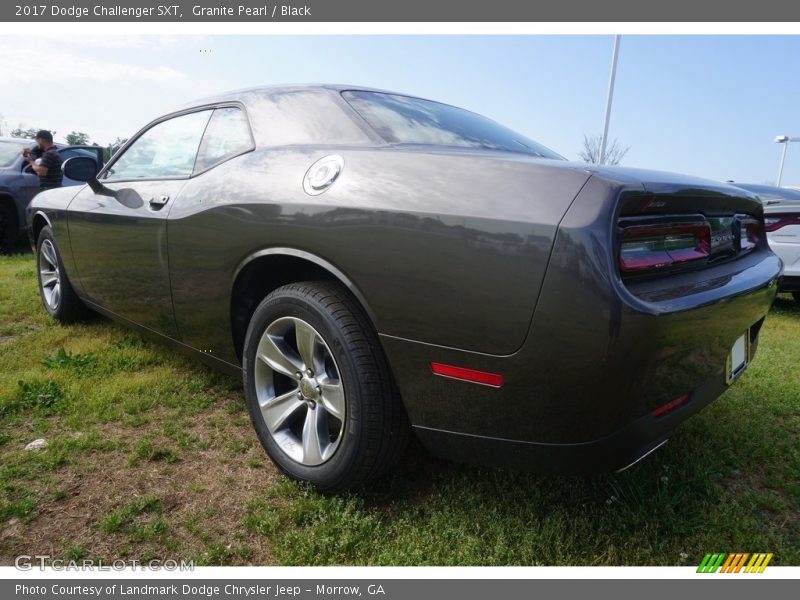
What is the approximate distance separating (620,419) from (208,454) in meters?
1.73

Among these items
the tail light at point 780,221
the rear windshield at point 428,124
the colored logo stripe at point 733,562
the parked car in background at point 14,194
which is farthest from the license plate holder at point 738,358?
the parked car in background at point 14,194

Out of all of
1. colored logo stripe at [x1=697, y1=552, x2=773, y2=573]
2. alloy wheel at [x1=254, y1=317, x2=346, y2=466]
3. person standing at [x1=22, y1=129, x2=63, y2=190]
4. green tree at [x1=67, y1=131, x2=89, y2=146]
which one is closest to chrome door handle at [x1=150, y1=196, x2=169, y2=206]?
alloy wheel at [x1=254, y1=317, x2=346, y2=466]

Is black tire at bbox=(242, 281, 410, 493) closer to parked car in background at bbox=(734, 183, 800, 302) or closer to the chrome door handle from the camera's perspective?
the chrome door handle

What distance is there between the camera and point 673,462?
7.29 ft

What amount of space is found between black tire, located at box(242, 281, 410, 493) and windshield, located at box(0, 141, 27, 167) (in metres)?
7.28

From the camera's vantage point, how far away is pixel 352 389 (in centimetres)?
177

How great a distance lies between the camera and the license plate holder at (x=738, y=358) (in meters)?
1.86

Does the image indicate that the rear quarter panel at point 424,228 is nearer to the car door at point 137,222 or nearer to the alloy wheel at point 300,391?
the alloy wheel at point 300,391

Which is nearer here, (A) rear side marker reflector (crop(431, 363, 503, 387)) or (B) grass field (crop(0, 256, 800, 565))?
(A) rear side marker reflector (crop(431, 363, 503, 387))

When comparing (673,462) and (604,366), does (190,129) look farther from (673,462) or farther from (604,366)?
(673,462)

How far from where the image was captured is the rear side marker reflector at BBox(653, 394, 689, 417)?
1.53 metres

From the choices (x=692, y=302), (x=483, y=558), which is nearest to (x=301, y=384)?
(x=483, y=558)

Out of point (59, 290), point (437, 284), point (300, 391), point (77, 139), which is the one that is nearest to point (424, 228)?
point (437, 284)

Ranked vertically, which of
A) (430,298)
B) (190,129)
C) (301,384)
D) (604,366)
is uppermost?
(190,129)
